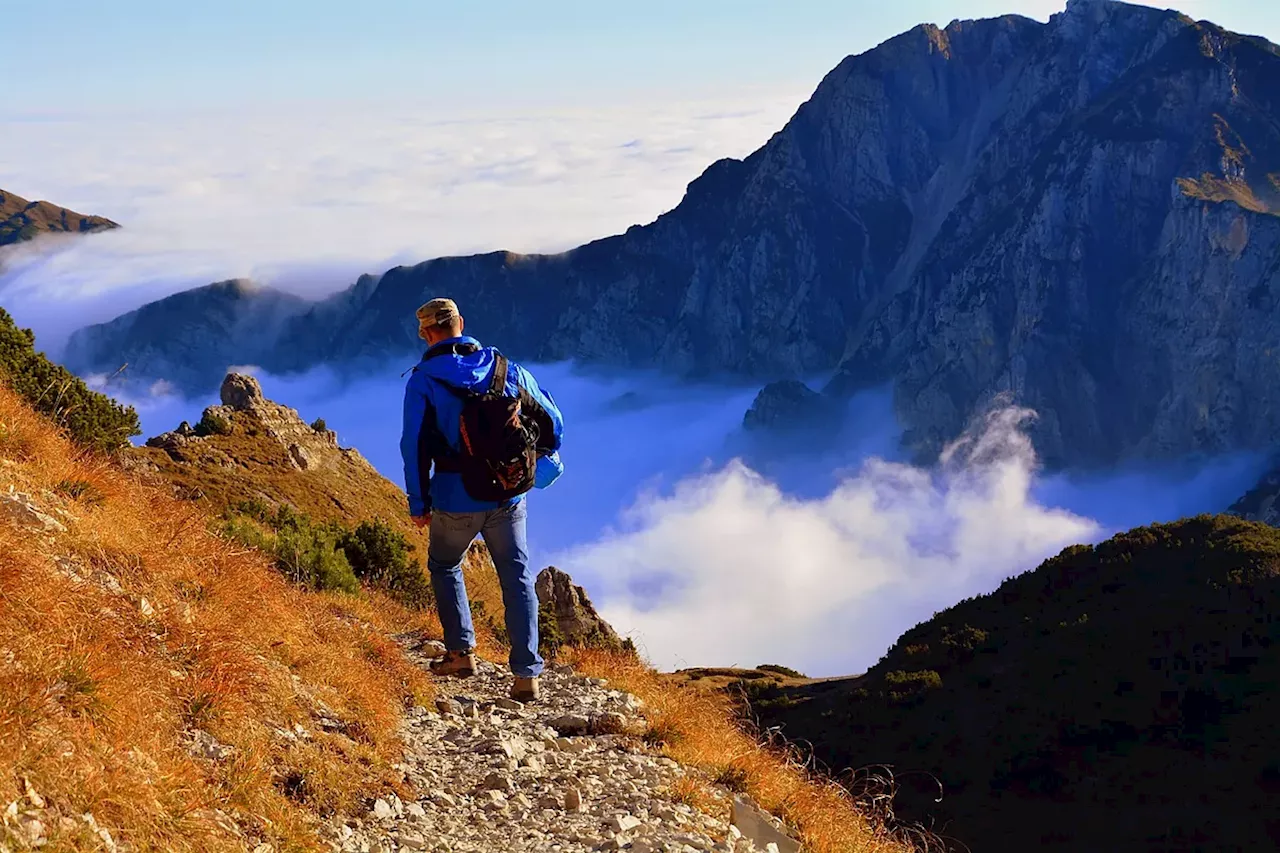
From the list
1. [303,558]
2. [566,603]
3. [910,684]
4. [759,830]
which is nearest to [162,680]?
[759,830]

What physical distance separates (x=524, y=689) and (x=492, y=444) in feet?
7.90

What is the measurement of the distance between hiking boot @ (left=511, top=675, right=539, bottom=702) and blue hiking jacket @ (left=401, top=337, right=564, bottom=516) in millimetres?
1778

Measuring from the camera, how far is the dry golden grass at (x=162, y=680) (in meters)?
5.09

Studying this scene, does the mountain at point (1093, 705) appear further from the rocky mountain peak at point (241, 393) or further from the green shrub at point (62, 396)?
the rocky mountain peak at point (241, 393)

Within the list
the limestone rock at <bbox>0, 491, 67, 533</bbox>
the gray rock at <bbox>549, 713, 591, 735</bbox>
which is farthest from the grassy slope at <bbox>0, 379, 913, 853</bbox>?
the gray rock at <bbox>549, 713, 591, 735</bbox>

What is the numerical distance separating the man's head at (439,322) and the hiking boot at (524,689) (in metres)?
3.04

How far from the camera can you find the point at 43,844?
14.9ft

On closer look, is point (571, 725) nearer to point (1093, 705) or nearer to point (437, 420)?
point (437, 420)

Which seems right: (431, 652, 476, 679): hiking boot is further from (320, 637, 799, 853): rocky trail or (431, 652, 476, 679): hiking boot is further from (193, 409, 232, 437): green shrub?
(193, 409, 232, 437): green shrub

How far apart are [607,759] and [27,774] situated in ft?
14.8

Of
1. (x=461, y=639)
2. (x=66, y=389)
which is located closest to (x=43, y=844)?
(x=461, y=639)

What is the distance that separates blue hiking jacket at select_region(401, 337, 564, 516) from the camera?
8.57 meters

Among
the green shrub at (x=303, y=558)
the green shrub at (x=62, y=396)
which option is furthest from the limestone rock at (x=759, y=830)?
the green shrub at (x=62, y=396)

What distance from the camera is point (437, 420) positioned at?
8.61 m
